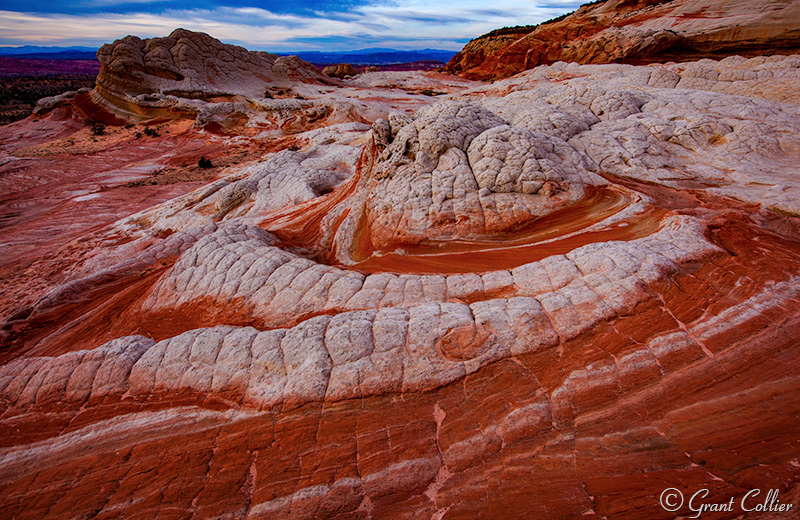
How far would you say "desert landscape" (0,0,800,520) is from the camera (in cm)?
301

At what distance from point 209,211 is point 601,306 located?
11.6 meters

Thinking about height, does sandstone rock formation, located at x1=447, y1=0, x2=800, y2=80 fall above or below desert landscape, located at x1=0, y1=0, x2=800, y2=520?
above

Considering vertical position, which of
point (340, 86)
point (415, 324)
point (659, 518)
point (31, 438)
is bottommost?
point (31, 438)

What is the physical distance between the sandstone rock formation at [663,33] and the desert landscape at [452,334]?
1149 centimetres

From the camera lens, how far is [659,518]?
250 centimetres

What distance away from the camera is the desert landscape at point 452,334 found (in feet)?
9.88

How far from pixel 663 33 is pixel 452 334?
27876 mm

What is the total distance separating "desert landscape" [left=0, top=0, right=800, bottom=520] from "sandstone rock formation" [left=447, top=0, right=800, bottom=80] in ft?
37.7

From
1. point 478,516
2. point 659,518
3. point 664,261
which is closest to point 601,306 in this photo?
point 664,261

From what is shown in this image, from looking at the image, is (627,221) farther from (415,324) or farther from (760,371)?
(415,324)
